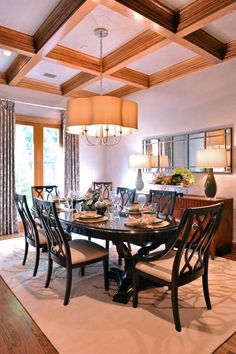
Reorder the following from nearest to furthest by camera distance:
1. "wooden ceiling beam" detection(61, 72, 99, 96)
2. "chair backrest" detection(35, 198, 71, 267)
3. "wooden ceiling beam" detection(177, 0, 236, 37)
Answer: "chair backrest" detection(35, 198, 71, 267)
"wooden ceiling beam" detection(177, 0, 236, 37)
"wooden ceiling beam" detection(61, 72, 99, 96)

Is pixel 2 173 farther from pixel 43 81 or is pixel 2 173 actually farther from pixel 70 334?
pixel 70 334

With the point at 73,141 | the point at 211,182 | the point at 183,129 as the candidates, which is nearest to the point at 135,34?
the point at 183,129

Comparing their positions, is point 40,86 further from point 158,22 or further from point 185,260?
point 185,260

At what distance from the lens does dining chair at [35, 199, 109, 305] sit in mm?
2473

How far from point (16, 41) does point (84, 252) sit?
9.63 ft

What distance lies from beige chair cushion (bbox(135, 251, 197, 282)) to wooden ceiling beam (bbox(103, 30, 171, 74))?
2.73 metres

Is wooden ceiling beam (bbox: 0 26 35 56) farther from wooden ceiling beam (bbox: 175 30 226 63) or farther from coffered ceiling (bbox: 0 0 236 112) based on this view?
wooden ceiling beam (bbox: 175 30 226 63)

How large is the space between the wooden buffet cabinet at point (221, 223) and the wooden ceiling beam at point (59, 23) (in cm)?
286

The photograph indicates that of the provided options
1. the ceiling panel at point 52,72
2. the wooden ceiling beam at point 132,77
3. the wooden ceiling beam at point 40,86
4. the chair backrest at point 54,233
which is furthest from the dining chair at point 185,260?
the wooden ceiling beam at point 40,86

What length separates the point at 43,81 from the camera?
537cm

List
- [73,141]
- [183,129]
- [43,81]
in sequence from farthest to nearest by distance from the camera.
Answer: [73,141] → [43,81] → [183,129]

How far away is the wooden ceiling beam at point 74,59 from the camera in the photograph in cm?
393

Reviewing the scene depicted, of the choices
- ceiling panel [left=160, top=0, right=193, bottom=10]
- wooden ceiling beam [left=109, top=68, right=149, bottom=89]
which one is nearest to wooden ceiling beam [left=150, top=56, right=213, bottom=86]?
wooden ceiling beam [left=109, top=68, right=149, bottom=89]

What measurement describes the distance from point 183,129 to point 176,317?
11.5 feet
